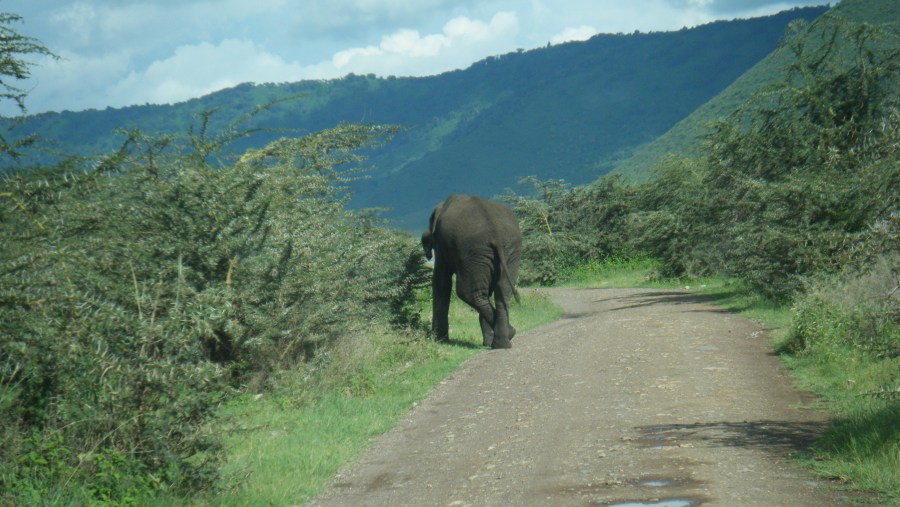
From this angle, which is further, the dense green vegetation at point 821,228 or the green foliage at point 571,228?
the green foliage at point 571,228

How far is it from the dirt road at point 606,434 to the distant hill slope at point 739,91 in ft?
34.1

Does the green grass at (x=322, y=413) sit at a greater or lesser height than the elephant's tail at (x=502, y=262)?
lesser

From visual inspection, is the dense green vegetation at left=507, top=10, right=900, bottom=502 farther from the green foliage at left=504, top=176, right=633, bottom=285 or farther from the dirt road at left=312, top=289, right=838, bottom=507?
the dirt road at left=312, top=289, right=838, bottom=507

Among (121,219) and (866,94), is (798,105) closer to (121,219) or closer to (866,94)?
(866,94)

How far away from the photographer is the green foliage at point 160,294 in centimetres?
731

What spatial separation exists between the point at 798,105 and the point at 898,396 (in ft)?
44.9

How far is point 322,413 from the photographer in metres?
11.5

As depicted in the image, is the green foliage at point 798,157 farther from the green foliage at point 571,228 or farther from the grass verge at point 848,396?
the green foliage at point 571,228

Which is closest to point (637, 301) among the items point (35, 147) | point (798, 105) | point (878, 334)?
point (798, 105)

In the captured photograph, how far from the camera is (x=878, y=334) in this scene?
10.0m

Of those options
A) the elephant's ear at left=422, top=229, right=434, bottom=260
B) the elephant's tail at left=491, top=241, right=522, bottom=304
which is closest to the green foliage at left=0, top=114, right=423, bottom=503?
the elephant's ear at left=422, top=229, right=434, bottom=260

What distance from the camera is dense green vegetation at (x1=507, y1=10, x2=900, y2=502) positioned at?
25.8 feet

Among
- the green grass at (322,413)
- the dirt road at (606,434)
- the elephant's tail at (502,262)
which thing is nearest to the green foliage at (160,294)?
the green grass at (322,413)

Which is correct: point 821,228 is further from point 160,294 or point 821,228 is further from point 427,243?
point 160,294
